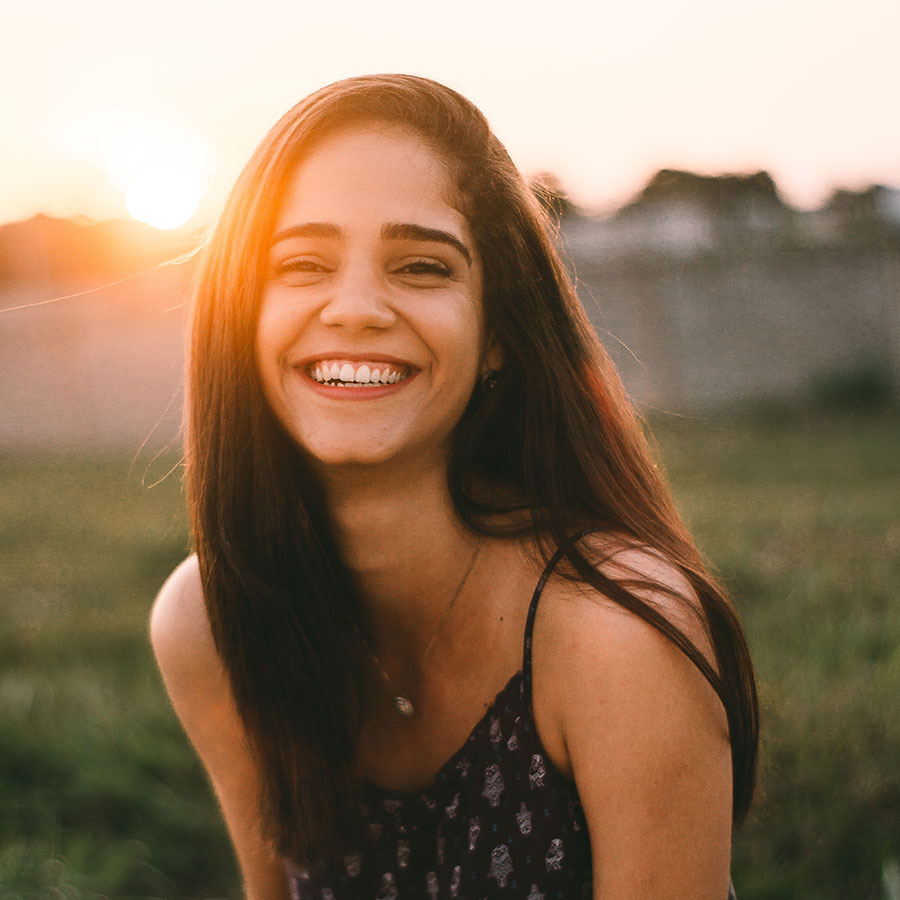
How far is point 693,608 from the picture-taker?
167 centimetres

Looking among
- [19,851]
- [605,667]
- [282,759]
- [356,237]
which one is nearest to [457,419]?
[356,237]

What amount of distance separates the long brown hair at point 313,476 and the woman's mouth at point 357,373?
159 mm

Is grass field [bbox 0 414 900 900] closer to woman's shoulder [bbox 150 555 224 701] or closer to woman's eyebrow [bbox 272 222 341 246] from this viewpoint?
woman's shoulder [bbox 150 555 224 701]

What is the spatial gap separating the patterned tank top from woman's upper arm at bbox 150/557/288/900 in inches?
10.1

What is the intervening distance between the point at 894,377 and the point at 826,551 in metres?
5.92

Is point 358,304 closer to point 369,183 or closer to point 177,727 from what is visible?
point 369,183

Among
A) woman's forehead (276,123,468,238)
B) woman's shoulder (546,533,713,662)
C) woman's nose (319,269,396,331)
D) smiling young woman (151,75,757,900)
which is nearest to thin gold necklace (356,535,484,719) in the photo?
smiling young woman (151,75,757,900)

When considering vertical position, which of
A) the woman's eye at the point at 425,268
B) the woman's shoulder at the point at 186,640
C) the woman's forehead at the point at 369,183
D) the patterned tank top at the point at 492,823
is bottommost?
the patterned tank top at the point at 492,823

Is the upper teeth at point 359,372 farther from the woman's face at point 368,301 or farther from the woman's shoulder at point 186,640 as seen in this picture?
the woman's shoulder at point 186,640

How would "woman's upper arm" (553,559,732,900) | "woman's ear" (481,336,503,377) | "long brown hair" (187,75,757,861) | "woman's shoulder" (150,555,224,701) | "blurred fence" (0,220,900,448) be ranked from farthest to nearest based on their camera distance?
1. "blurred fence" (0,220,900,448)
2. "woman's shoulder" (150,555,224,701)
3. "woman's ear" (481,336,503,377)
4. "long brown hair" (187,75,757,861)
5. "woman's upper arm" (553,559,732,900)

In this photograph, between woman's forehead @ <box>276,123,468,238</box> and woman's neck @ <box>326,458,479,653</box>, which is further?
woman's neck @ <box>326,458,479,653</box>

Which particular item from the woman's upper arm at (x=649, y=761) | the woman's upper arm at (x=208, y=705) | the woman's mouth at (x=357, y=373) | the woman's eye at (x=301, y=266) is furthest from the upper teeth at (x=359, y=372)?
the woman's upper arm at (x=208, y=705)

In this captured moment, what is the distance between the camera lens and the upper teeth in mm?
1705

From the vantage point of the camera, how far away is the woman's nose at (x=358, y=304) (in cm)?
166
